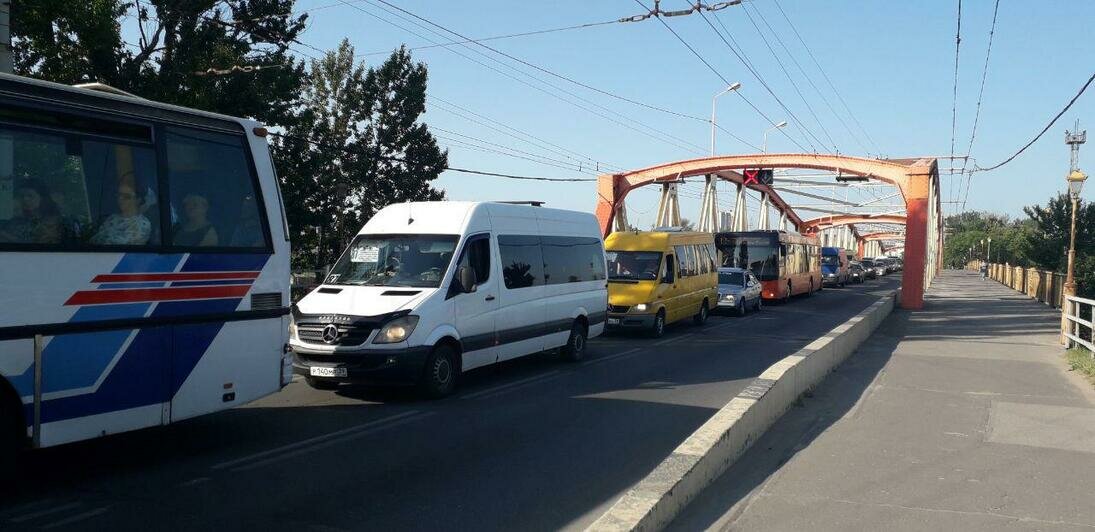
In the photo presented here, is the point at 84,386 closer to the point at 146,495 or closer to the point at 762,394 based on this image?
the point at 146,495

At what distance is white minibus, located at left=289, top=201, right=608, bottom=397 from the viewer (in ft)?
31.5

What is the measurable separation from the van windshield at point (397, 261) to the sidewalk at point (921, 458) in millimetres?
4556

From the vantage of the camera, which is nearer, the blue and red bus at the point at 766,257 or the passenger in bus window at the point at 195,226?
the passenger in bus window at the point at 195,226

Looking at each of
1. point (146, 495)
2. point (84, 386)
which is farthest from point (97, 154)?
point (146, 495)

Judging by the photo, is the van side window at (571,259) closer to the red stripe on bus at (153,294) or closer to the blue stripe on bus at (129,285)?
the red stripe on bus at (153,294)

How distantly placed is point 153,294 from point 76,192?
973 millimetres

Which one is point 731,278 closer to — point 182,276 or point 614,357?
point 614,357

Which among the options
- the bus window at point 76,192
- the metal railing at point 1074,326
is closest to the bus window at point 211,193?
the bus window at point 76,192

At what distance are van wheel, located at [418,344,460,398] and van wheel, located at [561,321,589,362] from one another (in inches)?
137

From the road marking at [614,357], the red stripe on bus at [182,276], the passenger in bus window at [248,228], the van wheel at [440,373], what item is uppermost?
the passenger in bus window at [248,228]

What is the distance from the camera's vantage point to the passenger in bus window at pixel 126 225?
255 inches

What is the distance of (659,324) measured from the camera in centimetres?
1855

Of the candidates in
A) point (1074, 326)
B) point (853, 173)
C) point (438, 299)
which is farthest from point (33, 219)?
point (853, 173)

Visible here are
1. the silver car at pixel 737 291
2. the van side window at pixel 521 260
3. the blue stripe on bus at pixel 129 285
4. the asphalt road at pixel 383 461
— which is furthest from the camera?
the silver car at pixel 737 291
